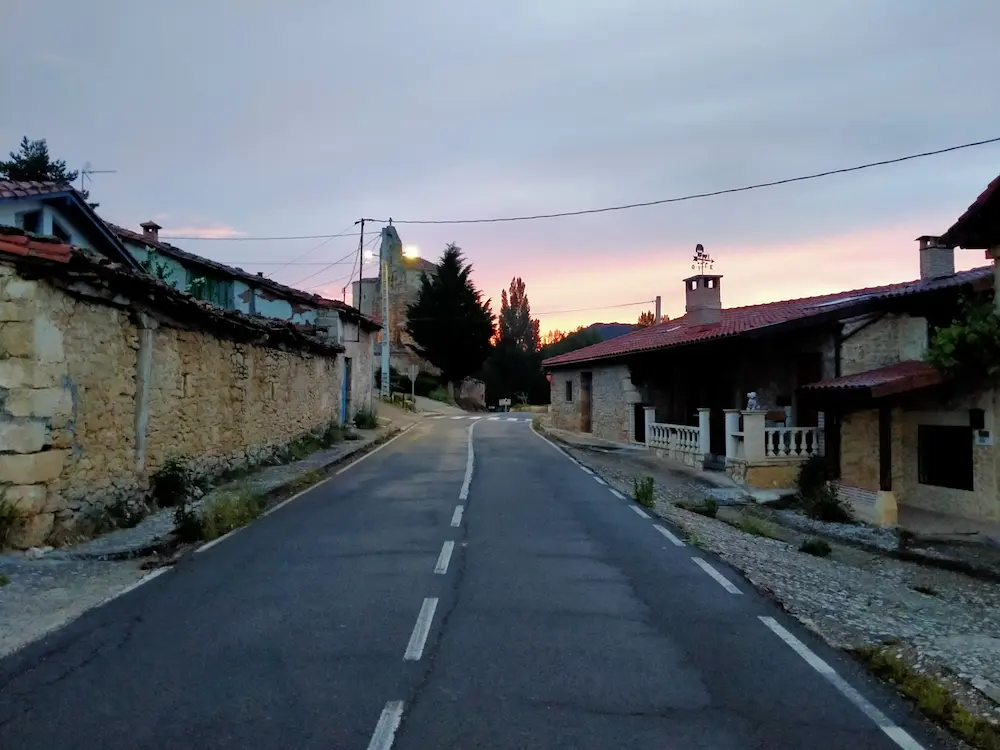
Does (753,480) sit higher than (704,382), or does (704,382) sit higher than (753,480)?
(704,382)

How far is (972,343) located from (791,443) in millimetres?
5475

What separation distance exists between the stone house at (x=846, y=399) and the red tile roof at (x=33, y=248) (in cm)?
1302

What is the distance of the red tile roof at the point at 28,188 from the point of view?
14040 mm

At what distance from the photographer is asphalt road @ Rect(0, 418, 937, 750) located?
4.14m

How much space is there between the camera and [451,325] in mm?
55312

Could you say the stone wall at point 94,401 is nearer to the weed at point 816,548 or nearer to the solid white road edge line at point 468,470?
the solid white road edge line at point 468,470

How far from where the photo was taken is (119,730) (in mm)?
4105

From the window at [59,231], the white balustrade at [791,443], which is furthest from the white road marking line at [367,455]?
the white balustrade at [791,443]

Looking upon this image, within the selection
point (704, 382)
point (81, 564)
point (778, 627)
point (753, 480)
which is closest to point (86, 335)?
point (81, 564)

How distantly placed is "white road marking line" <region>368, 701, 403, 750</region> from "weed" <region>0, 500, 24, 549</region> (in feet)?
18.8

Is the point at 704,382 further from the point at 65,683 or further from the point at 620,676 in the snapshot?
the point at 65,683

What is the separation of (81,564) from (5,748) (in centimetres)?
459

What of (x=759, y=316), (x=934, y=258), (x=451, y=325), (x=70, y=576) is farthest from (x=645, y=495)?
(x=451, y=325)

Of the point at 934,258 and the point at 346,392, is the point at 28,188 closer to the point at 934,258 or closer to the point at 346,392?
the point at 346,392
